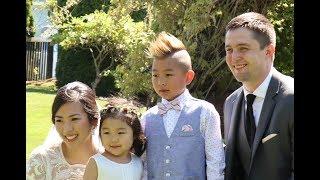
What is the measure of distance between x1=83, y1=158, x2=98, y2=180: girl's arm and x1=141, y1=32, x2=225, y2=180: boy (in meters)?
0.31

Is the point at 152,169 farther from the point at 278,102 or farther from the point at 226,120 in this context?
the point at 278,102

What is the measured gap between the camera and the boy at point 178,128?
2.74 metres

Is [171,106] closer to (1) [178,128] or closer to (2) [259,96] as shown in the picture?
(1) [178,128]

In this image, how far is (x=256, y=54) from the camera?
8.25ft

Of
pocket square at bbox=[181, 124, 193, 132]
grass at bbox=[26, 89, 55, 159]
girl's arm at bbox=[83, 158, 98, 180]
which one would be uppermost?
pocket square at bbox=[181, 124, 193, 132]

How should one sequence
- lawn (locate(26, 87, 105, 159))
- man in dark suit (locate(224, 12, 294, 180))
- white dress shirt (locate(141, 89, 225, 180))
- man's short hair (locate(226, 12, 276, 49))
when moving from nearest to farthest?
1. man in dark suit (locate(224, 12, 294, 180))
2. man's short hair (locate(226, 12, 276, 49))
3. white dress shirt (locate(141, 89, 225, 180))
4. lawn (locate(26, 87, 105, 159))

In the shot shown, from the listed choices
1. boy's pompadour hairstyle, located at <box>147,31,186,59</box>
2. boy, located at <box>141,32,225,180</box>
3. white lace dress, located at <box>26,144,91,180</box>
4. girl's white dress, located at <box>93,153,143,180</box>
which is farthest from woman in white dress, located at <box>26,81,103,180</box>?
boy's pompadour hairstyle, located at <box>147,31,186,59</box>

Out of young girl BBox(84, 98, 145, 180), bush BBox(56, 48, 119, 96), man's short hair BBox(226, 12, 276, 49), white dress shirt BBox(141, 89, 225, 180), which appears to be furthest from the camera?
bush BBox(56, 48, 119, 96)

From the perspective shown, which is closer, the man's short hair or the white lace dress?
the man's short hair

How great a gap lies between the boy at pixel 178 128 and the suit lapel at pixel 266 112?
0.30 meters

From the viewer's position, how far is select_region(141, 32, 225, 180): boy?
8.98 feet

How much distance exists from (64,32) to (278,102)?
13411 millimetres

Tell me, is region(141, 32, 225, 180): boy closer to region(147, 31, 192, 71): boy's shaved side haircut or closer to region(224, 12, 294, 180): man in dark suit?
Answer: region(147, 31, 192, 71): boy's shaved side haircut
